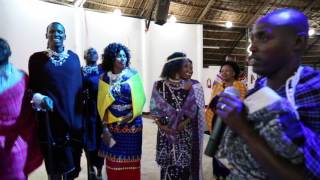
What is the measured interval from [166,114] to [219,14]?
8677 millimetres

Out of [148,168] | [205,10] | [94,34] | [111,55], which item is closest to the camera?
[111,55]

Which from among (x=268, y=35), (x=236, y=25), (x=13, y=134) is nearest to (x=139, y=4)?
(x=236, y=25)

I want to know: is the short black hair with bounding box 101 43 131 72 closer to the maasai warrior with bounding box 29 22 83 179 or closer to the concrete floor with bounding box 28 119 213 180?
the maasai warrior with bounding box 29 22 83 179

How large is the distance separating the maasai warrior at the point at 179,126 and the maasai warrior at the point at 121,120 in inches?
8.7

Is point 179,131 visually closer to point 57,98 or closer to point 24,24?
point 57,98

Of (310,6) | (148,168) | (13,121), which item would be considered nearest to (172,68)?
(13,121)

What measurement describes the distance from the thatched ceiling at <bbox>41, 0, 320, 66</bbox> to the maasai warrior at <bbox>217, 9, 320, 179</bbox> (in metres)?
8.05

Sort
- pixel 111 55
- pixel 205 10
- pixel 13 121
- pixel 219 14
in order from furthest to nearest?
1. pixel 219 14
2. pixel 205 10
3. pixel 111 55
4. pixel 13 121

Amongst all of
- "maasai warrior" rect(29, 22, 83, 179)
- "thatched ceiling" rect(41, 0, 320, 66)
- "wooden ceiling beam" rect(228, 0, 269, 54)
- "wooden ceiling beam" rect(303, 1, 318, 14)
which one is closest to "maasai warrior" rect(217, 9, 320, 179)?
"maasai warrior" rect(29, 22, 83, 179)

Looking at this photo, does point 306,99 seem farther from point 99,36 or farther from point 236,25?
point 236,25

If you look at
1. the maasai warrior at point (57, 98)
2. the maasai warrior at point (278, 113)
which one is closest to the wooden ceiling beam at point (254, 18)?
the maasai warrior at point (57, 98)

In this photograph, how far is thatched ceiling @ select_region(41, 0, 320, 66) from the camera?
956 centimetres

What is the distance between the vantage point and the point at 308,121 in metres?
0.99

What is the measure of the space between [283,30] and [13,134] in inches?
81.5
